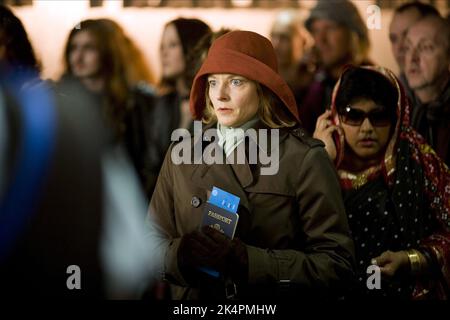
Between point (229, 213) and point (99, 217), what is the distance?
55cm

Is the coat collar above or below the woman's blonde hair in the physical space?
below

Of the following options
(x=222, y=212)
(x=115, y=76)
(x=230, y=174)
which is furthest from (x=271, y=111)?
(x=115, y=76)

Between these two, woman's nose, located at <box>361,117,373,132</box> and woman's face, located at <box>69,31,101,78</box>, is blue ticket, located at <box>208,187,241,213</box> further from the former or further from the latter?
woman's face, located at <box>69,31,101,78</box>

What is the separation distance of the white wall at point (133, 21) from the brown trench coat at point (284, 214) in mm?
514

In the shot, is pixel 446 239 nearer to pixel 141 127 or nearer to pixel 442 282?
pixel 442 282

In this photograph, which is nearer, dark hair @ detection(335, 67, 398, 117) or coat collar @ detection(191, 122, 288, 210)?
coat collar @ detection(191, 122, 288, 210)

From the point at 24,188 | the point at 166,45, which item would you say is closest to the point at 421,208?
the point at 166,45

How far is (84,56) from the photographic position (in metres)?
2.85

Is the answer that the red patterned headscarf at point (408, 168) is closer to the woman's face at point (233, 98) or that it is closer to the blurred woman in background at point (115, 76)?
the woman's face at point (233, 98)

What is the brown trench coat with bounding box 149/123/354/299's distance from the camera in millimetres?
2434

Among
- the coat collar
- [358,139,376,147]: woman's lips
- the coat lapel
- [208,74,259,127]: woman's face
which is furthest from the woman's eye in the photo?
[358,139,376,147]: woman's lips

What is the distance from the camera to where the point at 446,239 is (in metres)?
2.65

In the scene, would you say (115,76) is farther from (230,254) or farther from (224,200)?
(230,254)

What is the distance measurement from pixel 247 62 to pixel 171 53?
51cm
